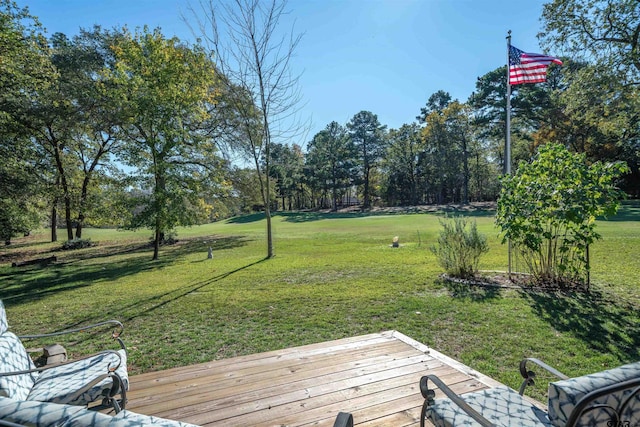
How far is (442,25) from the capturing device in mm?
8438

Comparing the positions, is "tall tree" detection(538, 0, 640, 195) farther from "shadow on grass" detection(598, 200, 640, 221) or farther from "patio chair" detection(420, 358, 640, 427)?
"patio chair" detection(420, 358, 640, 427)

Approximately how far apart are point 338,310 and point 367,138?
40.2m

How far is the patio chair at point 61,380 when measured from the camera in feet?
5.83

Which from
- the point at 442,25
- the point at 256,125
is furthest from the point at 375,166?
the point at 442,25

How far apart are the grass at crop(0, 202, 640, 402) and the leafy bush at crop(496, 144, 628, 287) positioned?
0.64m

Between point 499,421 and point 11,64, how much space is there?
13323mm

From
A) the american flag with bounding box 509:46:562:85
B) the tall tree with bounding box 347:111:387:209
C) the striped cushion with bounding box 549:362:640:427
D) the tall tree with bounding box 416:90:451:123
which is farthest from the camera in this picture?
the tall tree with bounding box 347:111:387:209

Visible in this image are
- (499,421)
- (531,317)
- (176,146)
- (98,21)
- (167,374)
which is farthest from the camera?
(98,21)

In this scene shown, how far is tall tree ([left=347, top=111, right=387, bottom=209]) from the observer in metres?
42.4

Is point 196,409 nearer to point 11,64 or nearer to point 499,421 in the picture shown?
point 499,421

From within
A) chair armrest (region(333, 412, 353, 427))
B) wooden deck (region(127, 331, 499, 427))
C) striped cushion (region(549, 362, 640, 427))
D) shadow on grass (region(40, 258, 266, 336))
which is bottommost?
shadow on grass (region(40, 258, 266, 336))

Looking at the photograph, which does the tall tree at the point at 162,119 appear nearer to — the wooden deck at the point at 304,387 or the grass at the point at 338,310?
the grass at the point at 338,310

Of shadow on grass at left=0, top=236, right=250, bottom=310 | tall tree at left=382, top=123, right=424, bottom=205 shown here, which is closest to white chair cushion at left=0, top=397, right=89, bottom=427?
shadow on grass at left=0, top=236, right=250, bottom=310

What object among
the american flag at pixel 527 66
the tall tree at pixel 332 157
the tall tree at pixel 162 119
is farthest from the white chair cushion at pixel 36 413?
the tall tree at pixel 332 157
